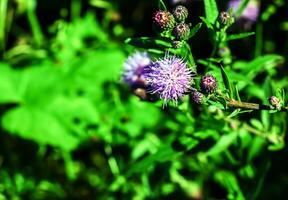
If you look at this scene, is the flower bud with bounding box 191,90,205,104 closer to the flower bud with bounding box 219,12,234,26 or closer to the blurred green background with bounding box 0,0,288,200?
the flower bud with bounding box 219,12,234,26

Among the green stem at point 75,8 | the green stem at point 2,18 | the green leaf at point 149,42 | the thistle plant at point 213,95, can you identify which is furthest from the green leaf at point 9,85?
the green leaf at point 149,42

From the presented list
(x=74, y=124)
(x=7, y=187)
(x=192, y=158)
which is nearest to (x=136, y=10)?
(x=74, y=124)

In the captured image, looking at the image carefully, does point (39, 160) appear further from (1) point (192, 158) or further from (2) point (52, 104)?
(1) point (192, 158)

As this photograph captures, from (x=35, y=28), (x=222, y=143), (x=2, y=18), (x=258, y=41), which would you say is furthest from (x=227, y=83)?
(x=2, y=18)

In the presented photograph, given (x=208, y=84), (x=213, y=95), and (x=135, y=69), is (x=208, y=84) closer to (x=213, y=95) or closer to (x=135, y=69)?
(x=213, y=95)

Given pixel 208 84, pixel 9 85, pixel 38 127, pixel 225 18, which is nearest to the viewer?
pixel 208 84
